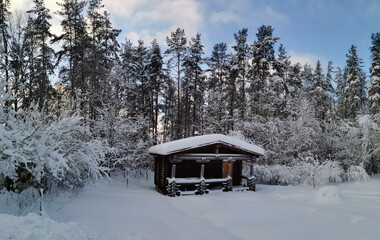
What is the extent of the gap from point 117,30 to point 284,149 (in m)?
20.1

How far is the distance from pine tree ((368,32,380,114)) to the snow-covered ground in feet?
51.8

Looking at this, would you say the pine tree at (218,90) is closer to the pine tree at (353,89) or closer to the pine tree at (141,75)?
the pine tree at (141,75)

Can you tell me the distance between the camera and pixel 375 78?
78.4 ft

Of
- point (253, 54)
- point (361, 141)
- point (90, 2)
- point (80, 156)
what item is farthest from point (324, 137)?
point (90, 2)

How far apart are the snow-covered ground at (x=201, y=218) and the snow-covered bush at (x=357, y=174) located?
5.81 metres

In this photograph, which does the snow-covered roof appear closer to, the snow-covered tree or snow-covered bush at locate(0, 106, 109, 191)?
snow-covered bush at locate(0, 106, 109, 191)

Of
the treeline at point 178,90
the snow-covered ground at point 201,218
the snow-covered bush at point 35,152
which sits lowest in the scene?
the snow-covered ground at point 201,218

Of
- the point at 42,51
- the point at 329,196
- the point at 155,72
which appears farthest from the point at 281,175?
the point at 42,51

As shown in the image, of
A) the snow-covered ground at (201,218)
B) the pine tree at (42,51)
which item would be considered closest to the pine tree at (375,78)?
the snow-covered ground at (201,218)

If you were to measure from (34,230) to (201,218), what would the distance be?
5874 millimetres

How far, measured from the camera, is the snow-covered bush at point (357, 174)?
57.3 feet

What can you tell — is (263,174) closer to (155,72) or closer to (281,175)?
(281,175)

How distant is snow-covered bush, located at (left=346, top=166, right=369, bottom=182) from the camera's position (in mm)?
17469

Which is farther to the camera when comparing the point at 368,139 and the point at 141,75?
the point at 141,75
